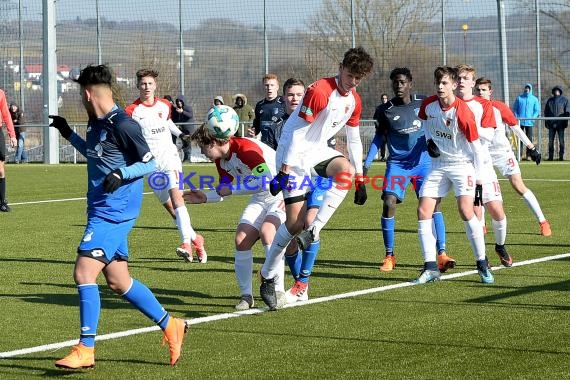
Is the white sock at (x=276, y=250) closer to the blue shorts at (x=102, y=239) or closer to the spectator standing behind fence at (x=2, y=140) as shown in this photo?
the blue shorts at (x=102, y=239)

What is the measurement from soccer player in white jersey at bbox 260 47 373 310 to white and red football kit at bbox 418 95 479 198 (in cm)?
114

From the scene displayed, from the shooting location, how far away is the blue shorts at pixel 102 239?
729cm

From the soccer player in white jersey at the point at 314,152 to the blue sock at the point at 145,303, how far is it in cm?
207

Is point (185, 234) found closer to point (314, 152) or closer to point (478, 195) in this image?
point (314, 152)

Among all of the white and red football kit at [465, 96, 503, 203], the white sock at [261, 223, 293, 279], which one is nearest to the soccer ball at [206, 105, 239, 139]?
the white sock at [261, 223, 293, 279]

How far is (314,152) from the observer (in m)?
10.0

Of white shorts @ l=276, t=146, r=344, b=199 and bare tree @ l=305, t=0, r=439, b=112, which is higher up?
bare tree @ l=305, t=0, r=439, b=112

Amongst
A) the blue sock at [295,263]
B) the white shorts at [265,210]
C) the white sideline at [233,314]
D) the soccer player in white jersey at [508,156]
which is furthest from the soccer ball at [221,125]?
the soccer player in white jersey at [508,156]

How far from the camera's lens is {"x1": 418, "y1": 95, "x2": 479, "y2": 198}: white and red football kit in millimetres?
10914

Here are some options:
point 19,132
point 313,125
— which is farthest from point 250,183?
point 19,132

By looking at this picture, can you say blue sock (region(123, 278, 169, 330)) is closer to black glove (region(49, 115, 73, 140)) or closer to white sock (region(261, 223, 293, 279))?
black glove (region(49, 115, 73, 140))

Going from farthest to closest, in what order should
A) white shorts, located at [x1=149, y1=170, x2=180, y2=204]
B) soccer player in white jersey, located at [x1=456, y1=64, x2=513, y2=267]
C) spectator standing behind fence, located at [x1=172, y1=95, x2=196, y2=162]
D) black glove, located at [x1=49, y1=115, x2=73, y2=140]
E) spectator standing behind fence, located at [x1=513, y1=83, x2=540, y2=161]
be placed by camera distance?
spectator standing behind fence, located at [x1=172, y1=95, x2=196, y2=162] < spectator standing behind fence, located at [x1=513, y1=83, x2=540, y2=161] < white shorts, located at [x1=149, y1=170, x2=180, y2=204] < soccer player in white jersey, located at [x1=456, y1=64, x2=513, y2=267] < black glove, located at [x1=49, y1=115, x2=73, y2=140]

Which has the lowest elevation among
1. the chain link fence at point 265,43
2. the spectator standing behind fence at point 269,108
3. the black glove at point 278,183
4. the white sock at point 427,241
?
the white sock at point 427,241

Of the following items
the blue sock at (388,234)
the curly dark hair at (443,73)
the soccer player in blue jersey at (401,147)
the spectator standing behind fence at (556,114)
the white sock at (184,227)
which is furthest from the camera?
the spectator standing behind fence at (556,114)
